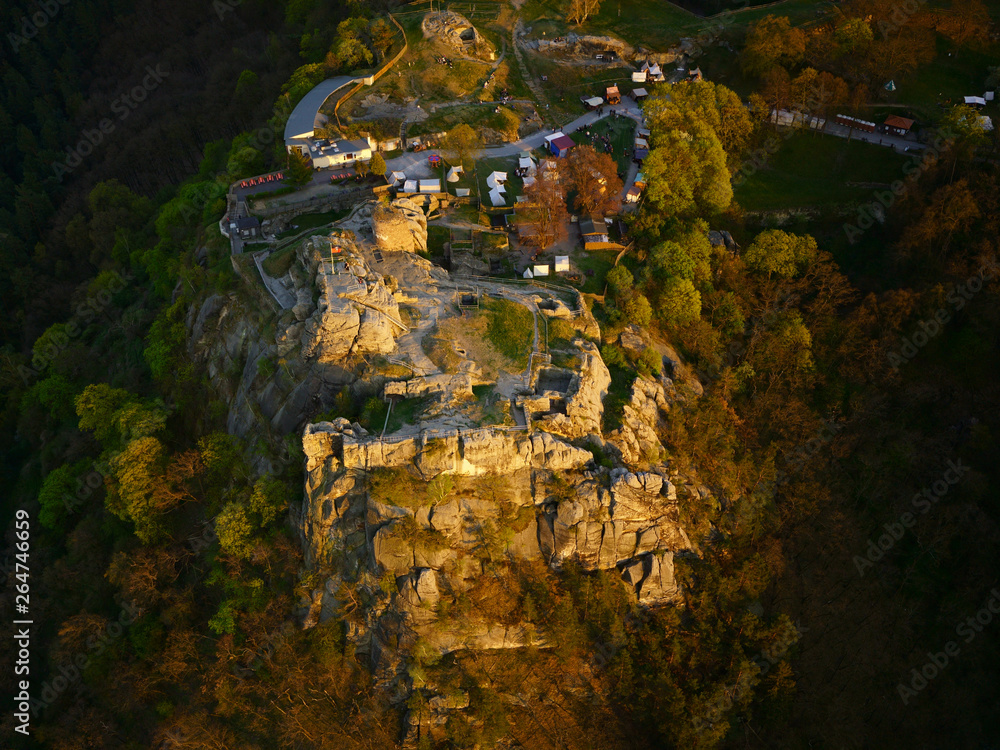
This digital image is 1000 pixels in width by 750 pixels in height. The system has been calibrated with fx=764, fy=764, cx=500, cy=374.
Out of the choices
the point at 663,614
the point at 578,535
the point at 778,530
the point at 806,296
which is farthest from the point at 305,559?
the point at 806,296

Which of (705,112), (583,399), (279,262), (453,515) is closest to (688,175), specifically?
(705,112)

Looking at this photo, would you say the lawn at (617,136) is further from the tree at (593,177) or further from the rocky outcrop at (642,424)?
the rocky outcrop at (642,424)

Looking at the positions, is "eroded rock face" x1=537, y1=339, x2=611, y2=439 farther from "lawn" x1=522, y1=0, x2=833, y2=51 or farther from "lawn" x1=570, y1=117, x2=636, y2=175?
"lawn" x1=522, y1=0, x2=833, y2=51

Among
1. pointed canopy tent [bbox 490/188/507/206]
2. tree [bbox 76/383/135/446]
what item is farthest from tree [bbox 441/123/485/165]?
tree [bbox 76/383/135/446]

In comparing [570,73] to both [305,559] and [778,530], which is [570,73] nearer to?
[778,530]

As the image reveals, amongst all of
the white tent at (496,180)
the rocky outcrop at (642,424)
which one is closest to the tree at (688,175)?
the white tent at (496,180)

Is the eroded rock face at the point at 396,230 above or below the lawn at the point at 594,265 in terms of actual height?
above
